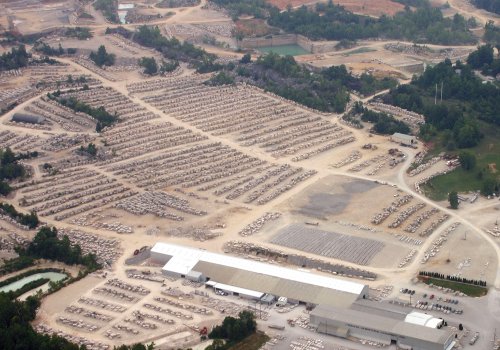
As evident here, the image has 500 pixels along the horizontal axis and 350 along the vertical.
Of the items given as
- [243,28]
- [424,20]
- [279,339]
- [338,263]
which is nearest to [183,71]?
[243,28]

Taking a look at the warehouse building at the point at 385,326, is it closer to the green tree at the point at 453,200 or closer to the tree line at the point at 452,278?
the tree line at the point at 452,278

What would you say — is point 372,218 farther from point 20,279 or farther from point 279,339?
point 20,279

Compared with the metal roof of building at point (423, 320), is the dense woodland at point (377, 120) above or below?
below

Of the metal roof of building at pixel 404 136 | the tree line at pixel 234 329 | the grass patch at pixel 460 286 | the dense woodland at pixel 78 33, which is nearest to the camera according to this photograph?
the tree line at pixel 234 329

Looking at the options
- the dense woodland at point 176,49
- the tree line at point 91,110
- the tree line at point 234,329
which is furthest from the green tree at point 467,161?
the dense woodland at point 176,49

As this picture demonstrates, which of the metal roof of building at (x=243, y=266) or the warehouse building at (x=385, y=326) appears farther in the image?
the metal roof of building at (x=243, y=266)

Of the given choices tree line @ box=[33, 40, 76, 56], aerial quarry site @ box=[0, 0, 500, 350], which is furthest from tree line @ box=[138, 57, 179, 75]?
tree line @ box=[33, 40, 76, 56]

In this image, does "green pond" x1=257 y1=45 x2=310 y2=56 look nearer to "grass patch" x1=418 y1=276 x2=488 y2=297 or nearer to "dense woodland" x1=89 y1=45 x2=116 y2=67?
"dense woodland" x1=89 y1=45 x2=116 y2=67

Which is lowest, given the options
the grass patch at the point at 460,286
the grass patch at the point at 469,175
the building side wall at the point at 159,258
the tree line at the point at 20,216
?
the grass patch at the point at 469,175
